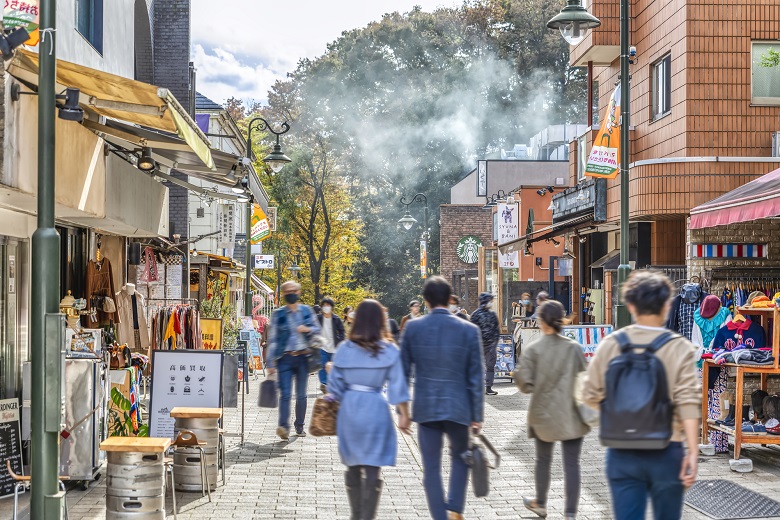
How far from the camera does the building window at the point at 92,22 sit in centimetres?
1397

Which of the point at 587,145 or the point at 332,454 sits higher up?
the point at 587,145

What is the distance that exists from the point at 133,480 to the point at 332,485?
2.74m

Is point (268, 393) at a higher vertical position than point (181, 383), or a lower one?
lower

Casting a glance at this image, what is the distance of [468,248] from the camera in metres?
53.1

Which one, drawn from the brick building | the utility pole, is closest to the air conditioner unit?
the brick building

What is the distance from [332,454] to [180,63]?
15.6m

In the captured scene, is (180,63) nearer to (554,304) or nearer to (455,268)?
(554,304)

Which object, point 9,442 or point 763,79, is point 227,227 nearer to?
point 763,79

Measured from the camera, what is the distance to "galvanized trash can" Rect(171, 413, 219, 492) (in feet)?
33.1

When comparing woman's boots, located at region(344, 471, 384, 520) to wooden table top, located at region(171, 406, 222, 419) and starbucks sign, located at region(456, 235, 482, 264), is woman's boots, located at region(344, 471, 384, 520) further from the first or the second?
starbucks sign, located at region(456, 235, 482, 264)

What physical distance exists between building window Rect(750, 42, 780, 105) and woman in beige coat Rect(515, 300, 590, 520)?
13364 mm

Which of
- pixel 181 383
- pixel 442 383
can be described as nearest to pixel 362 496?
pixel 442 383

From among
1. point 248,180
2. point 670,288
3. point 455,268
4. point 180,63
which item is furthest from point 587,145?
point 455,268

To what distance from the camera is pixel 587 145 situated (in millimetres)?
24656
